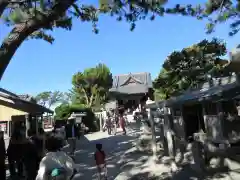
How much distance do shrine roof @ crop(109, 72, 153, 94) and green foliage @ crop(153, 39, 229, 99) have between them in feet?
56.2

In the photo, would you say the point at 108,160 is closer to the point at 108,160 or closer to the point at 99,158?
the point at 108,160

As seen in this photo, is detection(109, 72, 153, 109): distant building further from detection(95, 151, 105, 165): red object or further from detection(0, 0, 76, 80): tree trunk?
detection(0, 0, 76, 80): tree trunk

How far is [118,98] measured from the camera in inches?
1625

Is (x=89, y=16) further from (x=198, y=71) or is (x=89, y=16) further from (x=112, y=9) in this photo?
(x=198, y=71)

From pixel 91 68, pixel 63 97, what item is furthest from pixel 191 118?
pixel 63 97

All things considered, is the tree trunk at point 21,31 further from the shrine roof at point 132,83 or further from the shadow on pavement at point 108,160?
the shrine roof at point 132,83

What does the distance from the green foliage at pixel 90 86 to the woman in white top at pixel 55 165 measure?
110 feet

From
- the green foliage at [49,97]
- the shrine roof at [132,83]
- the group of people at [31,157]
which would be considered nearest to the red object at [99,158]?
the group of people at [31,157]

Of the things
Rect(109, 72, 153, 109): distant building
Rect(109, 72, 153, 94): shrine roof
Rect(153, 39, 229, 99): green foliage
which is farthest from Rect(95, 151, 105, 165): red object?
Rect(109, 72, 153, 94): shrine roof

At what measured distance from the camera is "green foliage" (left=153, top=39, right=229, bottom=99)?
21856mm

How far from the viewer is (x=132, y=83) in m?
44.5

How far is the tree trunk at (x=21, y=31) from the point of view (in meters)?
4.46

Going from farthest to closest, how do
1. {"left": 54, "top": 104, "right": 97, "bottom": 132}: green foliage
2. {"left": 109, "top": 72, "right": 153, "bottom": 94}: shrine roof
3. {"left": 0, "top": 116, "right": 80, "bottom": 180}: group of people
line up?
{"left": 109, "top": 72, "right": 153, "bottom": 94}: shrine roof < {"left": 54, "top": 104, "right": 97, "bottom": 132}: green foliage < {"left": 0, "top": 116, "right": 80, "bottom": 180}: group of people

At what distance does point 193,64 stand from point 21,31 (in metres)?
19.3
